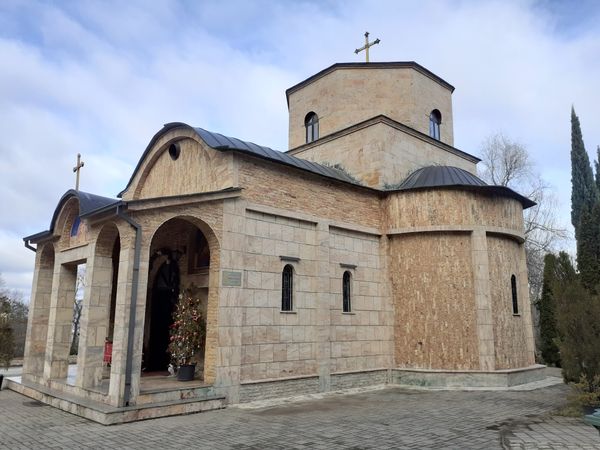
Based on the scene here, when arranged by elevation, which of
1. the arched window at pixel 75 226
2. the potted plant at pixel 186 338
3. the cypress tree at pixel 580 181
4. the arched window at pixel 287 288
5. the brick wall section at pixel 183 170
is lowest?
the potted plant at pixel 186 338

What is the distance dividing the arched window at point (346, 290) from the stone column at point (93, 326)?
5.54m

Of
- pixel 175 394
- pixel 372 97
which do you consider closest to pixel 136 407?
pixel 175 394

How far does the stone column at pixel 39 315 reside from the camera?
39.1 feet

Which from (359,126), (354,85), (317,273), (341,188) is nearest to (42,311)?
(317,273)

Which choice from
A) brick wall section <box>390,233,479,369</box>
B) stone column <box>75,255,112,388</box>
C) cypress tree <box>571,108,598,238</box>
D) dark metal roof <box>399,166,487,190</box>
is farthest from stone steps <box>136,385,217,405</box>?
cypress tree <box>571,108,598,238</box>

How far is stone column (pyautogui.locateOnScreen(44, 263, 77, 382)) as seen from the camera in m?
10.7

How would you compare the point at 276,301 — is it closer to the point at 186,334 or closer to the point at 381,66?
the point at 186,334

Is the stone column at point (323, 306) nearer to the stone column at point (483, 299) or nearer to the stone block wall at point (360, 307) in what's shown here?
the stone block wall at point (360, 307)

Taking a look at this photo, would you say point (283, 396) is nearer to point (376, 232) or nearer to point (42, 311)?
point (376, 232)

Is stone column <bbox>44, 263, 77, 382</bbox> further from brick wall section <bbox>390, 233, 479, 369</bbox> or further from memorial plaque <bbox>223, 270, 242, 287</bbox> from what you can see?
brick wall section <bbox>390, 233, 479, 369</bbox>

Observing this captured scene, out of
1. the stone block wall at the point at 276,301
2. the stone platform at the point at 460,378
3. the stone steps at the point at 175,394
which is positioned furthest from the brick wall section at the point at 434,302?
the stone steps at the point at 175,394

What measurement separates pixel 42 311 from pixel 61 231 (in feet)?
8.06

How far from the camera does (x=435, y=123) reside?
16.3 metres

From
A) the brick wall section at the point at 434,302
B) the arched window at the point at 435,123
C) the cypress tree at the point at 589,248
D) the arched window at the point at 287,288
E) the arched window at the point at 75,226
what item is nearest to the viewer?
the arched window at the point at 287,288
